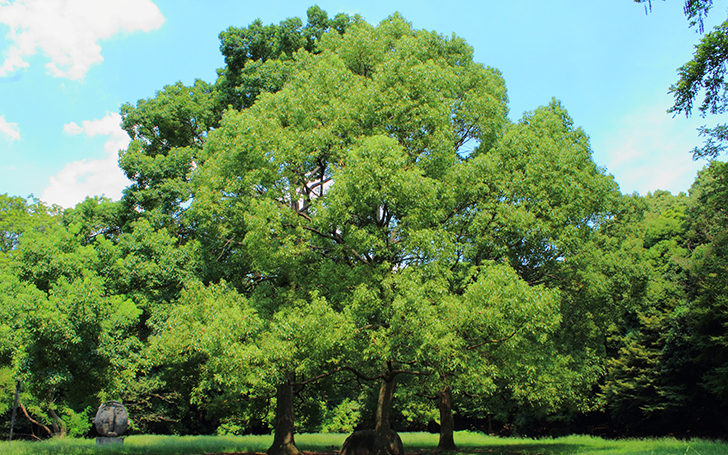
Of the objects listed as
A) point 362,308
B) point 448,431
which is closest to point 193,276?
point 362,308

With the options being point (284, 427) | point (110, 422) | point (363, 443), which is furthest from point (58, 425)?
point (363, 443)

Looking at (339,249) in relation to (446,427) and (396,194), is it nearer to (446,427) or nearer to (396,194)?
(396,194)

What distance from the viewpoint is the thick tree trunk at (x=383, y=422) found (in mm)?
14617

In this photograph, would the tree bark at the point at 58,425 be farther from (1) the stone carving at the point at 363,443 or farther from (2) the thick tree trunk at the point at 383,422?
(2) the thick tree trunk at the point at 383,422

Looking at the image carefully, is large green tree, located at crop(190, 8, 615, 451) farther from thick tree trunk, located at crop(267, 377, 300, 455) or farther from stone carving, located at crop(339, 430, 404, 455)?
thick tree trunk, located at crop(267, 377, 300, 455)

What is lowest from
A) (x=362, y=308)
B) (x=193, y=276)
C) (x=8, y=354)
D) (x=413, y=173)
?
(x=8, y=354)

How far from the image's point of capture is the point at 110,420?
61.7 feet

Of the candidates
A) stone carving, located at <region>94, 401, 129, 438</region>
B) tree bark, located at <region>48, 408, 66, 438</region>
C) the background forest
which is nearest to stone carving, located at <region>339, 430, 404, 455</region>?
the background forest

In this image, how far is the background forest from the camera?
12.5 m

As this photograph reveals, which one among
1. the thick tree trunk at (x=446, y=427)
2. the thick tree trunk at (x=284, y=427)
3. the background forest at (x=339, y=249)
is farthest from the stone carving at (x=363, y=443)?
the thick tree trunk at (x=446, y=427)

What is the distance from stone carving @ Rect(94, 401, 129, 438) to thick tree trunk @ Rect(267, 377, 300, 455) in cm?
665

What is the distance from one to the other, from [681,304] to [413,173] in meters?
22.3

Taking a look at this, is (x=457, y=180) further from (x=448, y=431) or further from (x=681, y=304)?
(x=681, y=304)

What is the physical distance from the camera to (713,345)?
21.2m
